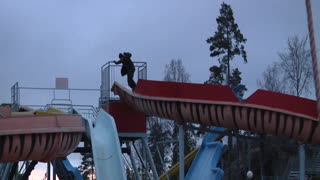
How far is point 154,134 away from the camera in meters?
47.6

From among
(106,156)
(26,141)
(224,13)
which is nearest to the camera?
(26,141)

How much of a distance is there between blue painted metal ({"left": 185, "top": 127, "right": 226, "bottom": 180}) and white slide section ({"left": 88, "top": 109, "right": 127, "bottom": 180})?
5.31 metres

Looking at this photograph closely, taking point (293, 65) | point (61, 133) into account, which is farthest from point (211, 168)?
point (293, 65)

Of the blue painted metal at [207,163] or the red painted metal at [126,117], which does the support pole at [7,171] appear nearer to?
the red painted metal at [126,117]

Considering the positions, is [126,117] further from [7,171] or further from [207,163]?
[7,171]

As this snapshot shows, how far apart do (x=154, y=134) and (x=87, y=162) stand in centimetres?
1279

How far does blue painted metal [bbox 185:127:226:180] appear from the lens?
76.3 ft

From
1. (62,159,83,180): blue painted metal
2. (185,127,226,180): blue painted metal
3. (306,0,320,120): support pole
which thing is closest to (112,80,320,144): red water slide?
(306,0,320,120): support pole

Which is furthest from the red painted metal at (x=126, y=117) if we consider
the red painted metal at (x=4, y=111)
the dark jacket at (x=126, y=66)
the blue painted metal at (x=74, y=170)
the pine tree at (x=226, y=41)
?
the pine tree at (x=226, y=41)

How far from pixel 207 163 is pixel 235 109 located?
772cm

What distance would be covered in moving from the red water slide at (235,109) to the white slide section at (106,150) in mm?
1523

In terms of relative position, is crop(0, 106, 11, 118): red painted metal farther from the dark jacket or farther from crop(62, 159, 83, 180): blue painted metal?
crop(62, 159, 83, 180): blue painted metal

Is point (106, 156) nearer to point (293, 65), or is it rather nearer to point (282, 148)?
point (282, 148)

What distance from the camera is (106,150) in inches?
707
